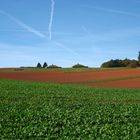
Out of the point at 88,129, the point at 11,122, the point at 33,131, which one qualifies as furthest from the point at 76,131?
the point at 11,122

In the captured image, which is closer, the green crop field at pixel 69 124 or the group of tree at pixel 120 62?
the green crop field at pixel 69 124

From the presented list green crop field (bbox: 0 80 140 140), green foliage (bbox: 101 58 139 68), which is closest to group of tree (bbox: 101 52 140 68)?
green foliage (bbox: 101 58 139 68)

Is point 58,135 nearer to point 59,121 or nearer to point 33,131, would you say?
point 33,131

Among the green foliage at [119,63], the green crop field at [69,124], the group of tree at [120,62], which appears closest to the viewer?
the green crop field at [69,124]

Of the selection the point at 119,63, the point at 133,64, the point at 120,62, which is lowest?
the point at 133,64

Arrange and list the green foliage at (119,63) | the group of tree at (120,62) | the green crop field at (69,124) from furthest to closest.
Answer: the green foliage at (119,63)
the group of tree at (120,62)
the green crop field at (69,124)

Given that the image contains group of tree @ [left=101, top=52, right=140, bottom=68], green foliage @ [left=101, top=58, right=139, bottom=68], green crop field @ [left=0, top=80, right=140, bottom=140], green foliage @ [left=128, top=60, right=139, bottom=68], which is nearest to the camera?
green crop field @ [left=0, top=80, right=140, bottom=140]

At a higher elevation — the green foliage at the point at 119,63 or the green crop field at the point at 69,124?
the green foliage at the point at 119,63

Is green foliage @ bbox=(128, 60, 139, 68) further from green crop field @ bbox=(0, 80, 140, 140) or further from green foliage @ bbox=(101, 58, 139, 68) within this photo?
green crop field @ bbox=(0, 80, 140, 140)

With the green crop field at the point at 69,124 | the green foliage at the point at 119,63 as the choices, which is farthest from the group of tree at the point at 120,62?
the green crop field at the point at 69,124

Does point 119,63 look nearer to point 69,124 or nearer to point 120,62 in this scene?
point 120,62

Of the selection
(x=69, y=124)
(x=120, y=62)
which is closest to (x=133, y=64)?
(x=120, y=62)

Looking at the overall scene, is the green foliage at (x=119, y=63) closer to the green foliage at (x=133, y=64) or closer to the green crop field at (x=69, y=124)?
the green foliage at (x=133, y=64)

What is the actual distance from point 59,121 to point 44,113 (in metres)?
3.97
